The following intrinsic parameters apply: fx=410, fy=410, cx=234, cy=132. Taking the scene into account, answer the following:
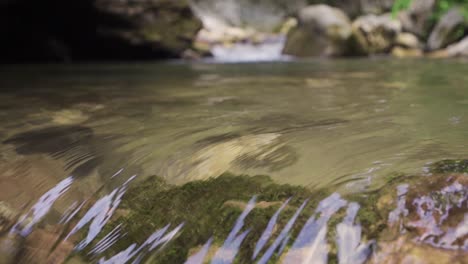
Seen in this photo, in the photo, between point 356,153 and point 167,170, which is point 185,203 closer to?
point 167,170

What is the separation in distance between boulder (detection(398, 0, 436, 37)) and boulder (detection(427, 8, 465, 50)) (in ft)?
5.00

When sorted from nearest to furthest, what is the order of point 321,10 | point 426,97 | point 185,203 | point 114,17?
point 185,203
point 426,97
point 114,17
point 321,10

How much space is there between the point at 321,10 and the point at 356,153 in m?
11.6

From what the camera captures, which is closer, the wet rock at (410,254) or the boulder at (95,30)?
the wet rock at (410,254)

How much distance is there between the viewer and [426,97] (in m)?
3.31

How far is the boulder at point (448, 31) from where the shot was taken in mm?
12008

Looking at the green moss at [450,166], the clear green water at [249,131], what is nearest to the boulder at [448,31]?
the clear green water at [249,131]

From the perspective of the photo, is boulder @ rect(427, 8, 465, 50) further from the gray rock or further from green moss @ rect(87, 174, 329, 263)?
green moss @ rect(87, 174, 329, 263)

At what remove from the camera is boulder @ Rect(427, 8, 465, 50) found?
12008mm

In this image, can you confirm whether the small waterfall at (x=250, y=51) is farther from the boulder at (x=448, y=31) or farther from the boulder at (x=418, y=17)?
the boulder at (x=448, y=31)

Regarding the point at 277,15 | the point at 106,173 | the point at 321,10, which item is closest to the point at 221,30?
the point at 277,15

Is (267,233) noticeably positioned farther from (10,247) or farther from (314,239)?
(10,247)

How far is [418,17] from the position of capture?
46.7 feet

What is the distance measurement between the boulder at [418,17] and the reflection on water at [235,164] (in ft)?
40.2
